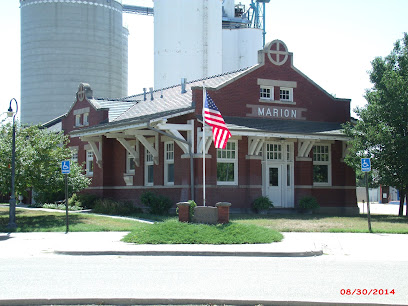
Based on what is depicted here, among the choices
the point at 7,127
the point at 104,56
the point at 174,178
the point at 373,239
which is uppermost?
the point at 104,56

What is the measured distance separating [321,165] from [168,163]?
7.90 meters

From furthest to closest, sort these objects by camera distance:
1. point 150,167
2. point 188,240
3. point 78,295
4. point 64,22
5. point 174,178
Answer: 1. point 64,22
2. point 150,167
3. point 174,178
4. point 188,240
5. point 78,295

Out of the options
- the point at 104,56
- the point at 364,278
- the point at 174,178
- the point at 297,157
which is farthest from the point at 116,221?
the point at 104,56

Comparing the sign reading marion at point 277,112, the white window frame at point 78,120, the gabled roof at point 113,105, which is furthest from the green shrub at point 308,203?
the white window frame at point 78,120

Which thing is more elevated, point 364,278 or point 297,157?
point 297,157

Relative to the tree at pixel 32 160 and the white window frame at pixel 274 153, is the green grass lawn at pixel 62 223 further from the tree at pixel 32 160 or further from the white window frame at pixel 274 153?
the white window frame at pixel 274 153

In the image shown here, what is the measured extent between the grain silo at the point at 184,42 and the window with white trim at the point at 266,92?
1079 inches

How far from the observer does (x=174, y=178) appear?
27.5m

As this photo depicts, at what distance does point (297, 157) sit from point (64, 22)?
129 feet

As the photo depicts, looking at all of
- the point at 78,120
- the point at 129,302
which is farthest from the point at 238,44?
the point at 129,302

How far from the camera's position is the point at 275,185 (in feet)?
94.2

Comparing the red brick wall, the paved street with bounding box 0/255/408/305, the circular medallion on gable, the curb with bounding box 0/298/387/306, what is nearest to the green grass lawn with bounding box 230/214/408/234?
the red brick wall

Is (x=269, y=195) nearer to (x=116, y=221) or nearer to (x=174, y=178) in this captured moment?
(x=174, y=178)

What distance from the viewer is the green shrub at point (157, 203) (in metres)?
26.3
